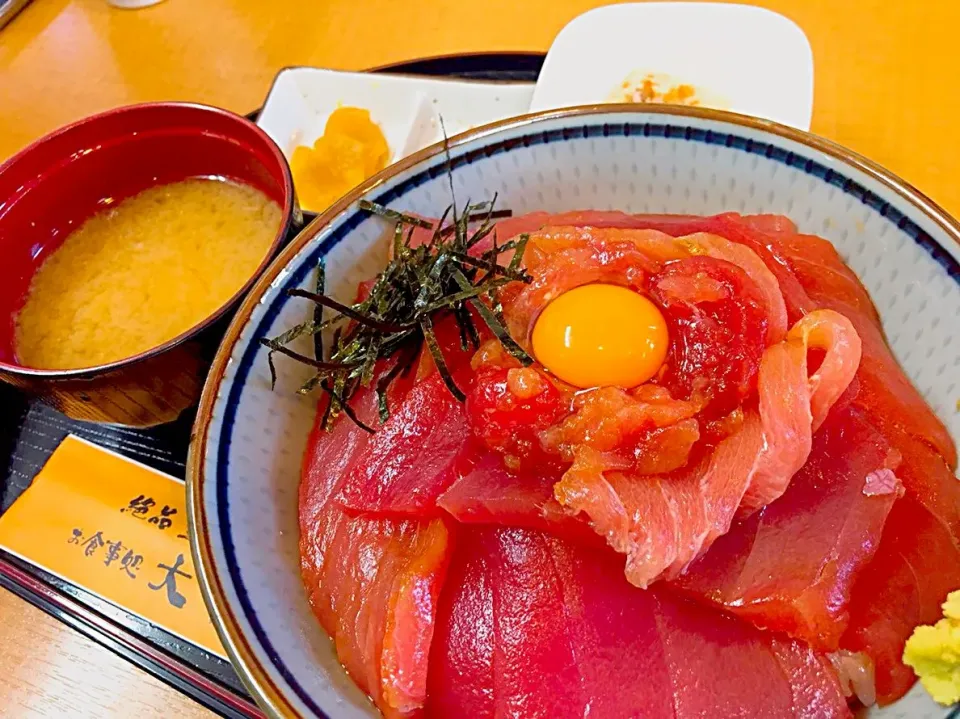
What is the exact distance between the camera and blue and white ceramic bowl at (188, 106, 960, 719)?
1.29 m

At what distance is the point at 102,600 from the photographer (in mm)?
1746

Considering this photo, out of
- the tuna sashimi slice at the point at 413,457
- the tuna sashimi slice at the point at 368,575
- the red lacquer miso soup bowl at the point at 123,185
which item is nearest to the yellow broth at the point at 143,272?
the red lacquer miso soup bowl at the point at 123,185

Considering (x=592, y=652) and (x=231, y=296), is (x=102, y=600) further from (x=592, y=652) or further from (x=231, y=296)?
(x=592, y=652)

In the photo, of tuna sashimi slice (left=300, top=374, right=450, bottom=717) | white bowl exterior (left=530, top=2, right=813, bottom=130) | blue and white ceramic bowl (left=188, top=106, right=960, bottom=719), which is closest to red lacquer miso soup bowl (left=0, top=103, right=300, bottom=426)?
blue and white ceramic bowl (left=188, top=106, right=960, bottom=719)

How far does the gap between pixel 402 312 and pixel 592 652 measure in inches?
31.9

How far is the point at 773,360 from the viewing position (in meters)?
1.29

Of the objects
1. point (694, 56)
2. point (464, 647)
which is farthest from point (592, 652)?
point (694, 56)

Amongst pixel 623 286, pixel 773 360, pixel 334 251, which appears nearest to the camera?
pixel 773 360

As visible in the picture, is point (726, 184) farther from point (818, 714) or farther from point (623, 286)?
point (818, 714)

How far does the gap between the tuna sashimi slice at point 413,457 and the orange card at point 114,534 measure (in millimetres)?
595

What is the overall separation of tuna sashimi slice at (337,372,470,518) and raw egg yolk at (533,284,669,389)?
234 mm

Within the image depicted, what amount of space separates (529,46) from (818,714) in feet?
8.78

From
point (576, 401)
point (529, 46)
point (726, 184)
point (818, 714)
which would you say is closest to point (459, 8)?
point (529, 46)

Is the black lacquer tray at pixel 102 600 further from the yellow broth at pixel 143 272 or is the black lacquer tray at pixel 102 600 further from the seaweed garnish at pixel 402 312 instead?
the seaweed garnish at pixel 402 312
